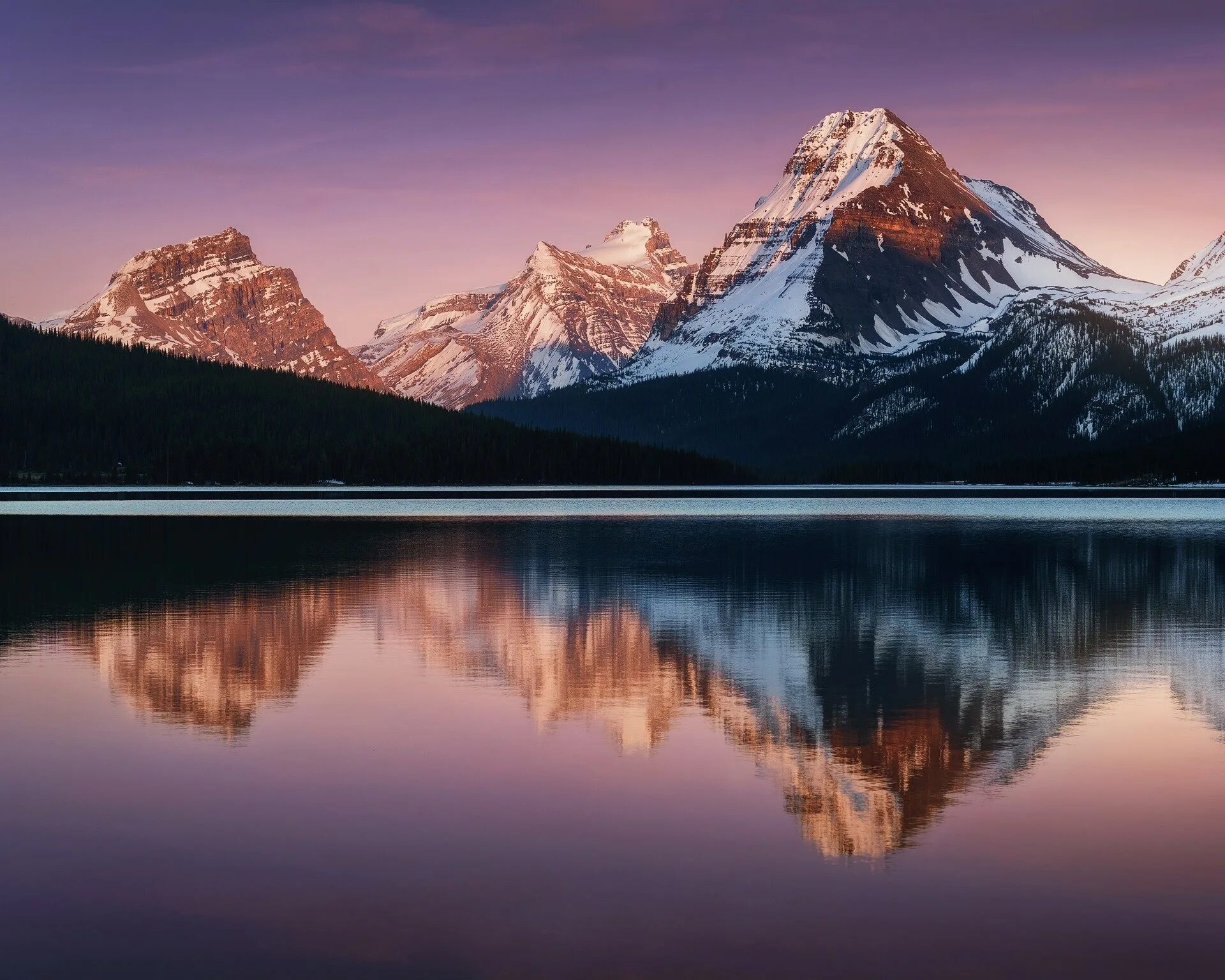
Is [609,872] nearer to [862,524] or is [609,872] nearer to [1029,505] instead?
[862,524]

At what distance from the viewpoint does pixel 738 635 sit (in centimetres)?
4534

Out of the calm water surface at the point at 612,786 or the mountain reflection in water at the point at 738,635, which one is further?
the mountain reflection in water at the point at 738,635

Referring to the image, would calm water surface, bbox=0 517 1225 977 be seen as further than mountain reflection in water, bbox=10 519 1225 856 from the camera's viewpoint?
No

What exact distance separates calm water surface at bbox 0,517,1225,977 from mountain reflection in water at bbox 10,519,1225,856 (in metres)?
0.19

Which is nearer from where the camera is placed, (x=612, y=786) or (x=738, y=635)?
(x=612, y=786)

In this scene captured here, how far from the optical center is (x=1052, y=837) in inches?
856

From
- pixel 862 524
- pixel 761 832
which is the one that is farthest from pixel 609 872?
pixel 862 524

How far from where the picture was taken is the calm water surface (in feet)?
57.8

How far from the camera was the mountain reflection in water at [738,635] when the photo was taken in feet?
95.0

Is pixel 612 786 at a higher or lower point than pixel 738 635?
lower

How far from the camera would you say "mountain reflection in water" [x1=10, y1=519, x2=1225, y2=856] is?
2897 centimetres

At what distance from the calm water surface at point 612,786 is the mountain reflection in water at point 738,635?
0.62 ft

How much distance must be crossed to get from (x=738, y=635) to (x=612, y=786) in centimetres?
2037

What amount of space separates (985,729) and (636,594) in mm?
28922
